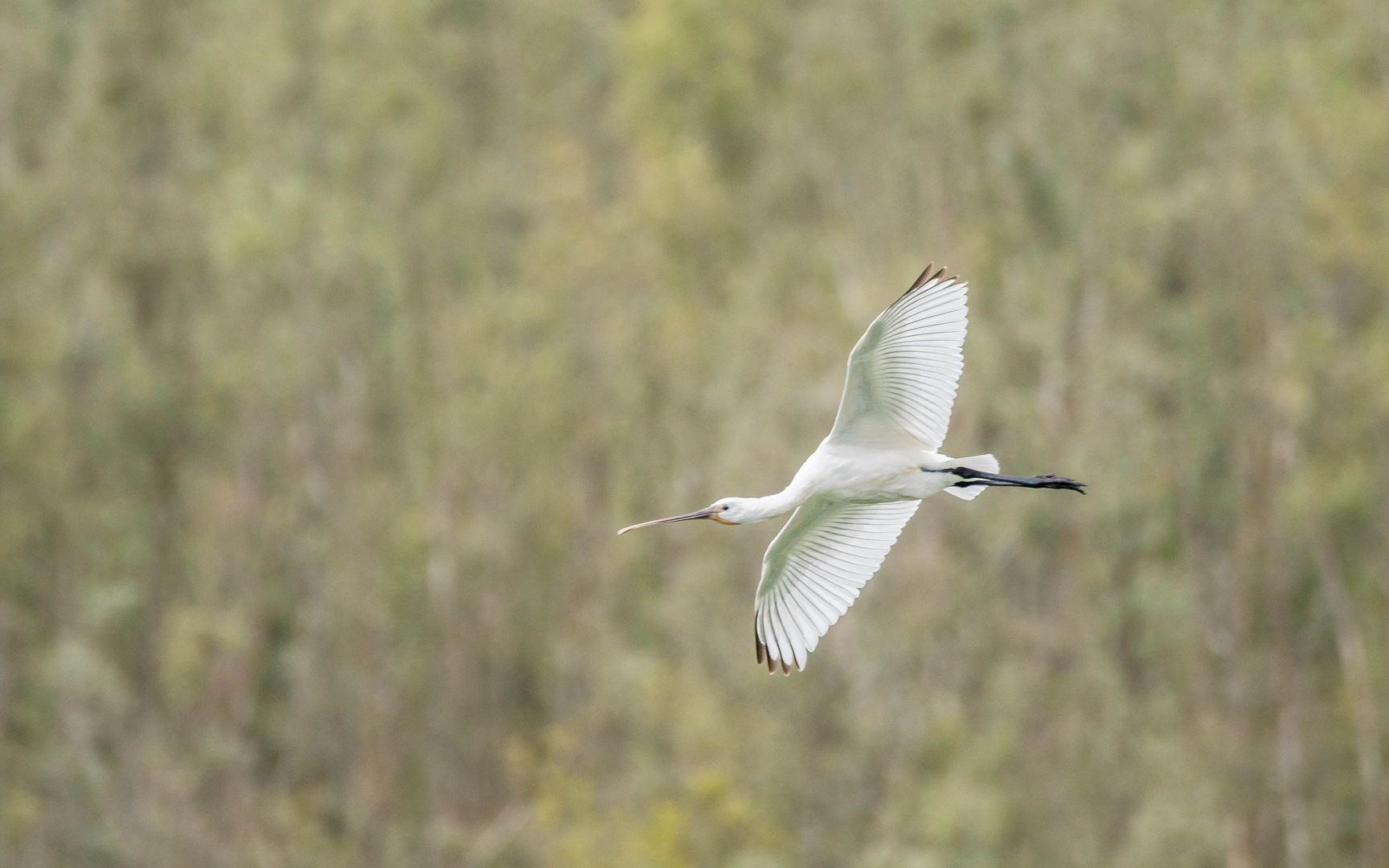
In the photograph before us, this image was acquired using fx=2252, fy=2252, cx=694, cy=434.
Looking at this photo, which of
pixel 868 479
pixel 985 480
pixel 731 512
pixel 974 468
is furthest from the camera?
pixel 731 512

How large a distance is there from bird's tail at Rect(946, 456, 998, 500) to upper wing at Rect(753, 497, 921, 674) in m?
0.41

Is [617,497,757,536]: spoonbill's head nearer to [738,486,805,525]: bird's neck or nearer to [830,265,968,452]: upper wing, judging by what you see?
[738,486,805,525]: bird's neck

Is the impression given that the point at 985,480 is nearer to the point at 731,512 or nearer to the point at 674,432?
the point at 731,512

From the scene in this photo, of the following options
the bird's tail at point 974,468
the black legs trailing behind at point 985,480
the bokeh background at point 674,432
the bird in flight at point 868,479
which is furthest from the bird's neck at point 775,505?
the bokeh background at point 674,432

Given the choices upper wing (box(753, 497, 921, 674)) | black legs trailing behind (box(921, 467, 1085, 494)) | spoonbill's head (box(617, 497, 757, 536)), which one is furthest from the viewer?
upper wing (box(753, 497, 921, 674))

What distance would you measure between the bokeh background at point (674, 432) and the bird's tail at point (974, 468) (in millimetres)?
13368

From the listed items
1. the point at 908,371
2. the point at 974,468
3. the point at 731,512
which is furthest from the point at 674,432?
the point at 974,468

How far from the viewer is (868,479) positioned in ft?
34.8

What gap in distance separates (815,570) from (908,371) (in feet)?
4.31

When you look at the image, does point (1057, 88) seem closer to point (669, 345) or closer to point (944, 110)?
point (944, 110)

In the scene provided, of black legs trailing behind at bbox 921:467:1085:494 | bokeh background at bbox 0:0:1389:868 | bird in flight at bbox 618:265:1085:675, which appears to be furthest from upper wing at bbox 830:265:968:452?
bokeh background at bbox 0:0:1389:868

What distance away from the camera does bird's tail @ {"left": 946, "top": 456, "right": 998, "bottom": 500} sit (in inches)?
400

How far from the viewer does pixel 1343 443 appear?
30594 mm

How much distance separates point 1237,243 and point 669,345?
8421mm
